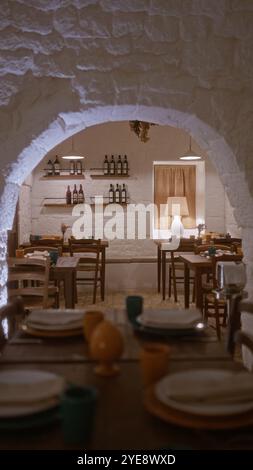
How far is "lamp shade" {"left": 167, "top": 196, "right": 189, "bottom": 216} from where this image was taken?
722cm

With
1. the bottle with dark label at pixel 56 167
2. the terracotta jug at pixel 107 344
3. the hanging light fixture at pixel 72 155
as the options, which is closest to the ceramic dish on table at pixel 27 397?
the terracotta jug at pixel 107 344

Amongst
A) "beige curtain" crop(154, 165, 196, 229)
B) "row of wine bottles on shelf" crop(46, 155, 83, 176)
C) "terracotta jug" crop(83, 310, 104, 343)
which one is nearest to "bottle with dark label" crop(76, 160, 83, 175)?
"row of wine bottles on shelf" crop(46, 155, 83, 176)

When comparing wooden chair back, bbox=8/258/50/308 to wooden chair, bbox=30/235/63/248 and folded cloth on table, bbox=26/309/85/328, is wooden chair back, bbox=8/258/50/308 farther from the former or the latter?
wooden chair, bbox=30/235/63/248

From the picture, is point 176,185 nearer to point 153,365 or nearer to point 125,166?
point 125,166

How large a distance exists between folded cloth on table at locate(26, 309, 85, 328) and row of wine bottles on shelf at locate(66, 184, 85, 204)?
5.43m

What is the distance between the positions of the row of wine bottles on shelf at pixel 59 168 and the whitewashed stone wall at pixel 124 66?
462 centimetres

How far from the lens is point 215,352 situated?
1417 mm

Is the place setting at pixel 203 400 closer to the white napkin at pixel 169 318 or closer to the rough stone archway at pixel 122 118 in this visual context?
the white napkin at pixel 169 318

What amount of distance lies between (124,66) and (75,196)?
4.71m

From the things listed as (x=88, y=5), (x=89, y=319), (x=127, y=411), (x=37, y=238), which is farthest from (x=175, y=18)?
(x=37, y=238)

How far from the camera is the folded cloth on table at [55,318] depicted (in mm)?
1648

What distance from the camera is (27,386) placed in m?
1.04

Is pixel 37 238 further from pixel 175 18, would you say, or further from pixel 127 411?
pixel 127 411

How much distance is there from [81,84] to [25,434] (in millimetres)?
1967
